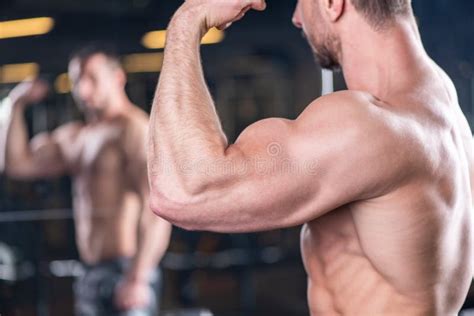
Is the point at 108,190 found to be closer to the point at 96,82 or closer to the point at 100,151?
the point at 100,151

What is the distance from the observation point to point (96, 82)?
3.65 meters

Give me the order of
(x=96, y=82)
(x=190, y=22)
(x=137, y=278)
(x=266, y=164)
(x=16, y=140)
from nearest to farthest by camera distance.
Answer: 1. (x=266, y=164)
2. (x=190, y=22)
3. (x=137, y=278)
4. (x=96, y=82)
5. (x=16, y=140)

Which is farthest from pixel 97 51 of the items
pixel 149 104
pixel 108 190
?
pixel 108 190

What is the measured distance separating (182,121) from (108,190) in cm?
258

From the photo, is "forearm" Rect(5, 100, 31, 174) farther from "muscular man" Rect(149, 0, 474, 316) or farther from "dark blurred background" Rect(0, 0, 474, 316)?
"muscular man" Rect(149, 0, 474, 316)

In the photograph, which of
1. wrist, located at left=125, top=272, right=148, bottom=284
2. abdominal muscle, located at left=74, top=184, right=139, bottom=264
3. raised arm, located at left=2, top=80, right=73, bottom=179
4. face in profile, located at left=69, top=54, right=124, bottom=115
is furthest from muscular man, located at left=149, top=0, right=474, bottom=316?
raised arm, located at left=2, top=80, right=73, bottom=179

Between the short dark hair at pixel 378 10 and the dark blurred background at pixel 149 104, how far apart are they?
2.91 meters

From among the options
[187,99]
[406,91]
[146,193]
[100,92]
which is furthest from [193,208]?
[100,92]

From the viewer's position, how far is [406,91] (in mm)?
1188

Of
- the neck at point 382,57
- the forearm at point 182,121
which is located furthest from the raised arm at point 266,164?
the neck at point 382,57

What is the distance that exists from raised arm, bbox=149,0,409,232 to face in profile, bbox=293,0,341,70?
153mm

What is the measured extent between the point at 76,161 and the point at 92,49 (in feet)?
2.43

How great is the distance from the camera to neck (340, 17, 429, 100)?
121cm

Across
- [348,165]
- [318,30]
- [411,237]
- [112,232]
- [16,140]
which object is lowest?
[112,232]
